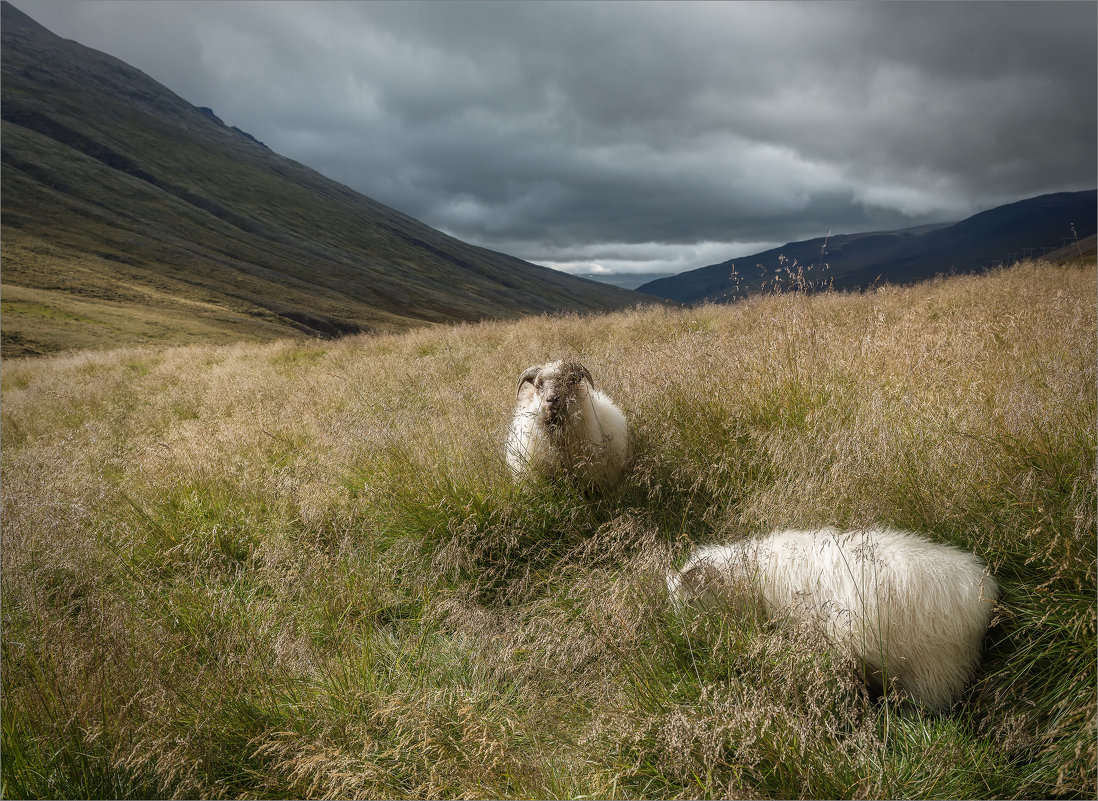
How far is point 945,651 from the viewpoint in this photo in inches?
91.5

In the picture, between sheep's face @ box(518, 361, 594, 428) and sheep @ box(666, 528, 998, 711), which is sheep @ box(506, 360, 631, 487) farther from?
sheep @ box(666, 528, 998, 711)

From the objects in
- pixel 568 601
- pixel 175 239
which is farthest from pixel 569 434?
pixel 175 239

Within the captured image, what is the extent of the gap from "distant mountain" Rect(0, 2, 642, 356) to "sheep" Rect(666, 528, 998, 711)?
108 feet

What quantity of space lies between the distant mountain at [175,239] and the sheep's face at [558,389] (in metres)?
30.3

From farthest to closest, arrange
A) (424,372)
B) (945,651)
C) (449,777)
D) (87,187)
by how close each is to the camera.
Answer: (87,187) < (424,372) < (945,651) < (449,777)

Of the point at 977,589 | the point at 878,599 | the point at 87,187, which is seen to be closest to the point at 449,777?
the point at 878,599

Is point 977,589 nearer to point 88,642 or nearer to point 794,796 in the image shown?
point 794,796

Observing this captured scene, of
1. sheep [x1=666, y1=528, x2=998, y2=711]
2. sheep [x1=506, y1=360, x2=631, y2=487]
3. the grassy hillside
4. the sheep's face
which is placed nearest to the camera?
the grassy hillside

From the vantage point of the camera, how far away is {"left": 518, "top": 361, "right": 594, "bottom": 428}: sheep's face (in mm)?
4340

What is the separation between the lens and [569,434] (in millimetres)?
4281

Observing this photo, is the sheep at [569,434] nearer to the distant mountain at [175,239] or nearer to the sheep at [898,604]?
the sheep at [898,604]

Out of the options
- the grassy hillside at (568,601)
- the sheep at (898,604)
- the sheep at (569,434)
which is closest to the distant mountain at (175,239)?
the grassy hillside at (568,601)

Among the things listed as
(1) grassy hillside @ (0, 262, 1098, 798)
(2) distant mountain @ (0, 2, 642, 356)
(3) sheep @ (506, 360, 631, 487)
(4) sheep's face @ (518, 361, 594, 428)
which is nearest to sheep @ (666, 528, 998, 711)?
(1) grassy hillside @ (0, 262, 1098, 798)

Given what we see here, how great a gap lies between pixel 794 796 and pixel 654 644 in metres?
0.71
